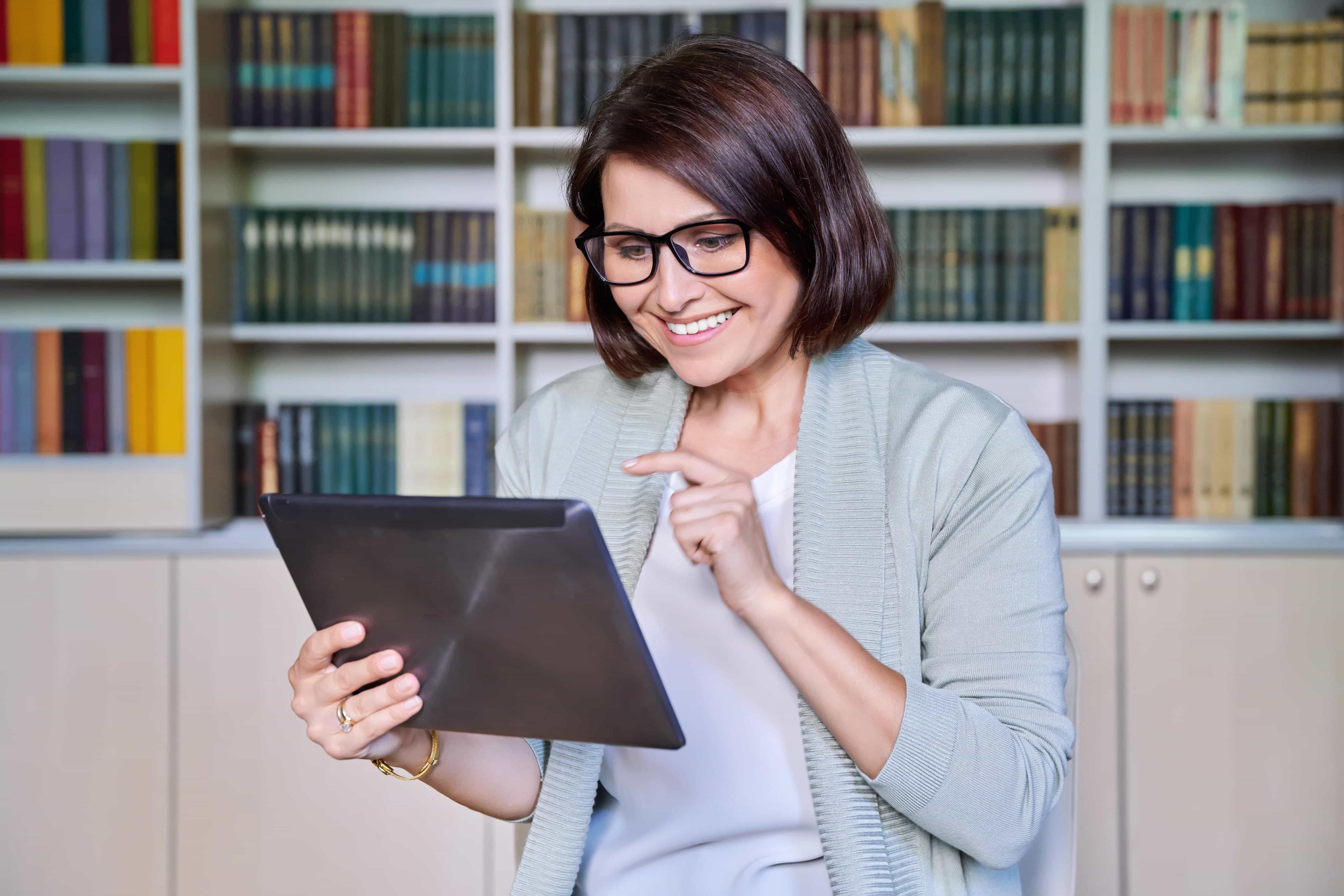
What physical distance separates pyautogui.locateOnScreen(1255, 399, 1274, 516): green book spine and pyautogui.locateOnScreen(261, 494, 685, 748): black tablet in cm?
210

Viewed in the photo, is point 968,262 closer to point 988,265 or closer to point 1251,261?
point 988,265

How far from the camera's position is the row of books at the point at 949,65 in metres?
2.42

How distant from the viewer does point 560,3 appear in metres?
2.71

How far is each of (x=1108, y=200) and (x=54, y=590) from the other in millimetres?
2450

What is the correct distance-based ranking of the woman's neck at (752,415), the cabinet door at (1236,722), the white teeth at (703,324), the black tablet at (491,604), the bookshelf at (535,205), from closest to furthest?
the black tablet at (491,604) < the white teeth at (703,324) < the woman's neck at (752,415) < the cabinet door at (1236,722) < the bookshelf at (535,205)

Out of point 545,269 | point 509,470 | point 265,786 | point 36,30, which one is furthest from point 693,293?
point 36,30

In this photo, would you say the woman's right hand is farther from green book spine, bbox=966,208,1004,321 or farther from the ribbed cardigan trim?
green book spine, bbox=966,208,1004,321

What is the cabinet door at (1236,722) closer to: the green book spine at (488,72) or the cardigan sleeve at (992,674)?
the cardigan sleeve at (992,674)

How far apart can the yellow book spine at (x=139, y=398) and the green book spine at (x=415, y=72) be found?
747mm

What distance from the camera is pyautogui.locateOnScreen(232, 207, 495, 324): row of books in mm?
2504

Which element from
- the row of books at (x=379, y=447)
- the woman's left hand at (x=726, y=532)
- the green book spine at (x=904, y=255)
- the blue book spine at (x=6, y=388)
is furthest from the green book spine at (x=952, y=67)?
the blue book spine at (x=6, y=388)

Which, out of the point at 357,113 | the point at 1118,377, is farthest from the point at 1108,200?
the point at 357,113

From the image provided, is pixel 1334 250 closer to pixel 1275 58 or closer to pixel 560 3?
pixel 1275 58

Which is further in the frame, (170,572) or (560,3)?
(560,3)
